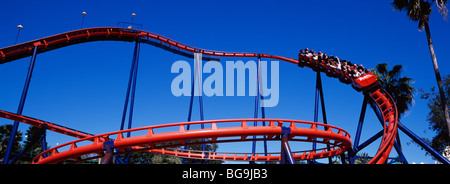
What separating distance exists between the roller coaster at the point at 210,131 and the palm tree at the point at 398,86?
21.4ft

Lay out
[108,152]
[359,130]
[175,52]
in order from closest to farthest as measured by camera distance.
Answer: [108,152] < [359,130] < [175,52]

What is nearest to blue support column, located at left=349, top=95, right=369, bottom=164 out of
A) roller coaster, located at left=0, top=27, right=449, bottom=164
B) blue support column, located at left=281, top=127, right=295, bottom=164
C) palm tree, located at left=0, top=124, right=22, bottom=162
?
roller coaster, located at left=0, top=27, right=449, bottom=164

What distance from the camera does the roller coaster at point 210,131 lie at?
27.2 ft

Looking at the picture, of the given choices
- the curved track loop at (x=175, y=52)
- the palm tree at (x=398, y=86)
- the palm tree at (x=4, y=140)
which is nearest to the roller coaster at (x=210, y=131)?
the curved track loop at (x=175, y=52)

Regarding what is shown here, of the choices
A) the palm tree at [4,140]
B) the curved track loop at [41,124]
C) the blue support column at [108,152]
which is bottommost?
the blue support column at [108,152]

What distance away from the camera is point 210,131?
8.14m

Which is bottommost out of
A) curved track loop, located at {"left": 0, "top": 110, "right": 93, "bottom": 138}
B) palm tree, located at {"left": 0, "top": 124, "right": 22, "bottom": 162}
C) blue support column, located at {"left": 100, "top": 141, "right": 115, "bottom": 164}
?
blue support column, located at {"left": 100, "top": 141, "right": 115, "bottom": 164}

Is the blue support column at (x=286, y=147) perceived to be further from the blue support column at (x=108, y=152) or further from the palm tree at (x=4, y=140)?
the palm tree at (x=4, y=140)

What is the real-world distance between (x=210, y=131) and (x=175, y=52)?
37.1ft

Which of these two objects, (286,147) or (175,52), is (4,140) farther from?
(286,147)

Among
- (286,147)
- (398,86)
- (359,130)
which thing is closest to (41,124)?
(286,147)

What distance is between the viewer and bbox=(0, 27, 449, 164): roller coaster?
27.2 feet

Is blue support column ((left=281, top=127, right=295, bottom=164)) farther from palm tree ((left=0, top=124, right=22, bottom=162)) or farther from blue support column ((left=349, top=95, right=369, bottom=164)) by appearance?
palm tree ((left=0, top=124, right=22, bottom=162))
